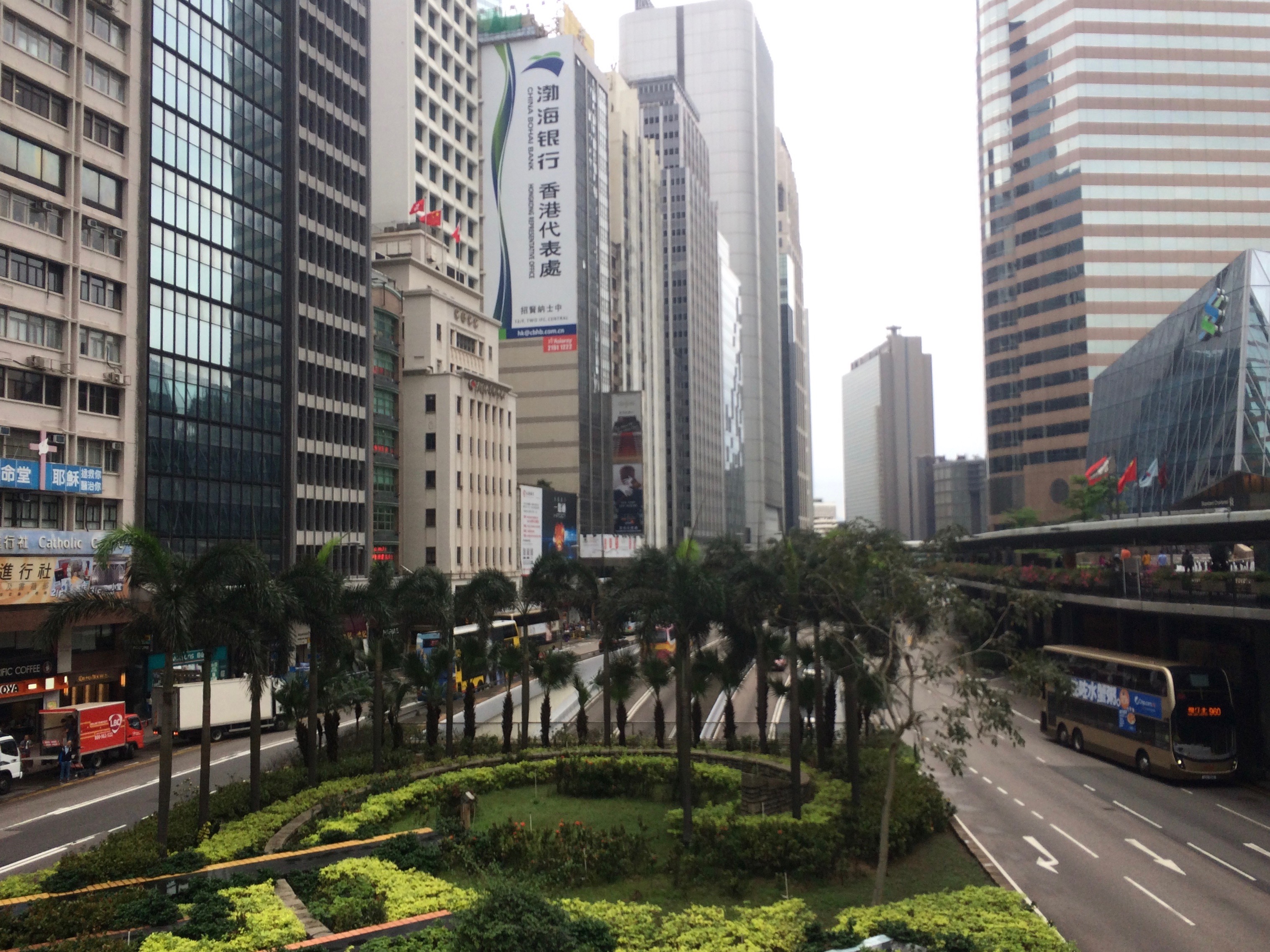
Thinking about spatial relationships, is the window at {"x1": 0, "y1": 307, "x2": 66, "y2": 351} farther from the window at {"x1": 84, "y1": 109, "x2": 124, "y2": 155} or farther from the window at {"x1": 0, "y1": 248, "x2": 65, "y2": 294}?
the window at {"x1": 84, "y1": 109, "x2": 124, "y2": 155}

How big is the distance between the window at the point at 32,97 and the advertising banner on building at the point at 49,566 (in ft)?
68.6

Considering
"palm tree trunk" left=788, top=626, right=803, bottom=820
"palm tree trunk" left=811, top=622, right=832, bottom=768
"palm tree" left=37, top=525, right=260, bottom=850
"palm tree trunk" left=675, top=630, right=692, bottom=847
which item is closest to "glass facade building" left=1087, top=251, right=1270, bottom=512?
"palm tree trunk" left=811, top=622, right=832, bottom=768

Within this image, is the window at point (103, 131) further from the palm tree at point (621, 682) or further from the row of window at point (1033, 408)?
the row of window at point (1033, 408)

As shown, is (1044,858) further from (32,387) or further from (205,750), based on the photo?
(32,387)

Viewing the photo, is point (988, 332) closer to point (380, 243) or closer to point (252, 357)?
point (380, 243)

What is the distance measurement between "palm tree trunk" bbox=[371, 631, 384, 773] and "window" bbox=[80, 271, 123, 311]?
29.6 meters

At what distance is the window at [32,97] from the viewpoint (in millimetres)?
48000

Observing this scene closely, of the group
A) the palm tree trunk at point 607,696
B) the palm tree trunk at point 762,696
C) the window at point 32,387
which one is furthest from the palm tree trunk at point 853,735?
the window at point 32,387

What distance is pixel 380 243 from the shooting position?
294 feet

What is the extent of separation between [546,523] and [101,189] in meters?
59.1

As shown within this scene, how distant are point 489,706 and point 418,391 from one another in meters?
37.8

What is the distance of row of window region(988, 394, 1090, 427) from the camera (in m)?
119

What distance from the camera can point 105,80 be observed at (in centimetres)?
5422

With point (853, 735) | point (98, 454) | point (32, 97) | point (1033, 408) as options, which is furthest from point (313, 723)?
point (1033, 408)
